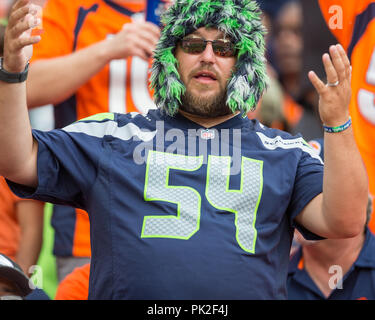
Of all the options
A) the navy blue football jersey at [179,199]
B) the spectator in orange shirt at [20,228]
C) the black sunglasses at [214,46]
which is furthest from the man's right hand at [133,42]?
the spectator in orange shirt at [20,228]

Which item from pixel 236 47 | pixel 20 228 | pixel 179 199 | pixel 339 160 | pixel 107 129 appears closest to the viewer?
pixel 339 160

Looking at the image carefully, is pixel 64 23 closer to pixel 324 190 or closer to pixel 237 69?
pixel 237 69

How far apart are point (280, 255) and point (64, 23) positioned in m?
1.86

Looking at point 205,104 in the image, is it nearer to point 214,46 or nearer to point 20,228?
point 214,46

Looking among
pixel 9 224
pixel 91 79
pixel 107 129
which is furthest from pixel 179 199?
pixel 9 224

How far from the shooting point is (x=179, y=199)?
2.94 meters

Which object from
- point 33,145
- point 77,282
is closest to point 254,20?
point 33,145

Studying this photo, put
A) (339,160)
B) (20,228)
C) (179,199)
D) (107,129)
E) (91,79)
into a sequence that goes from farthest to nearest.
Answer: (20,228)
(91,79)
(107,129)
(179,199)
(339,160)

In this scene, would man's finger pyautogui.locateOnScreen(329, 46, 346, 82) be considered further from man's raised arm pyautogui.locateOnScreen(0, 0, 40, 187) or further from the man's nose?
man's raised arm pyautogui.locateOnScreen(0, 0, 40, 187)

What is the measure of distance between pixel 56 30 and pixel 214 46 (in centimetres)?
120

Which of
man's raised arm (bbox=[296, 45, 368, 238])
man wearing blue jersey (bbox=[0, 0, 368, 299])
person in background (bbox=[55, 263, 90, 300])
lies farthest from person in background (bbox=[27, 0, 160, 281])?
man's raised arm (bbox=[296, 45, 368, 238])

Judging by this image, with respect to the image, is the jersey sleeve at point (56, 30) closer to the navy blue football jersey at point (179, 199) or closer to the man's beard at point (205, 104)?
the navy blue football jersey at point (179, 199)

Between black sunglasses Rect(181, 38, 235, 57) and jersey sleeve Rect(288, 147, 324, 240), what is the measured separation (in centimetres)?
58

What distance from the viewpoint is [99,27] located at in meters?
4.14
